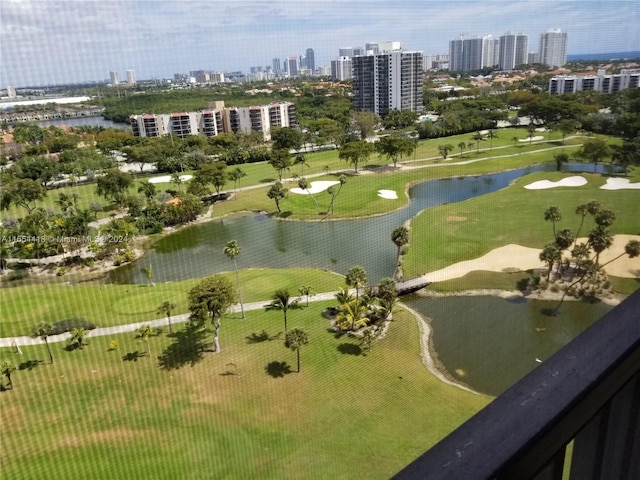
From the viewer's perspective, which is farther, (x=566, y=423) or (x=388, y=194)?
(x=388, y=194)

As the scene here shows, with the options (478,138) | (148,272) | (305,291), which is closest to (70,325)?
(148,272)

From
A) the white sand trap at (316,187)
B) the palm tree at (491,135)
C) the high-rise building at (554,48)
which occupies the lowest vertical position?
the white sand trap at (316,187)

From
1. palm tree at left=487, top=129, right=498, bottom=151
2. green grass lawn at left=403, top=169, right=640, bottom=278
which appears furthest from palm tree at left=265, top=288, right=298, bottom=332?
palm tree at left=487, top=129, right=498, bottom=151

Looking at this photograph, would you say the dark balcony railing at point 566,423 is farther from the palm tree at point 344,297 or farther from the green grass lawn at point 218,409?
the palm tree at point 344,297

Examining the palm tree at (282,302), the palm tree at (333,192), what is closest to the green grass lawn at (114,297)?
the palm tree at (282,302)

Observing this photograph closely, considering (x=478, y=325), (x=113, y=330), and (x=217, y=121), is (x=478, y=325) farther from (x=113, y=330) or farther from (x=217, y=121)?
(x=217, y=121)

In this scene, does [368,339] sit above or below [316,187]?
below

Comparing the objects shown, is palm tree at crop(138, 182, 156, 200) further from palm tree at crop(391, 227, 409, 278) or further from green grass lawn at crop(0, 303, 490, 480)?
palm tree at crop(391, 227, 409, 278)
